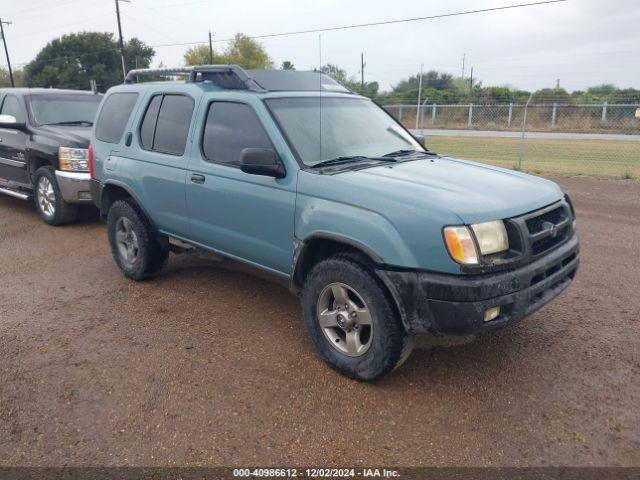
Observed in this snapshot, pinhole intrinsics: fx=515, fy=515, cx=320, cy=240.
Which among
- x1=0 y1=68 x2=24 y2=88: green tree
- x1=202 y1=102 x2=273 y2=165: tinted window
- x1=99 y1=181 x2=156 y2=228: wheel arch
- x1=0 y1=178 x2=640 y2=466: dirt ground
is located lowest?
x1=0 y1=178 x2=640 y2=466: dirt ground

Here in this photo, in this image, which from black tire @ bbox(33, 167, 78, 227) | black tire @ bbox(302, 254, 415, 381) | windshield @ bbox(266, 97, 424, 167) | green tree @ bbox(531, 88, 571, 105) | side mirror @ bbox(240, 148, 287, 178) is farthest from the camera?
green tree @ bbox(531, 88, 571, 105)

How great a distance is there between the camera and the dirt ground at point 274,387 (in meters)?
2.75

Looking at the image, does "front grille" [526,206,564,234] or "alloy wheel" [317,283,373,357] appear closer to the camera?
"front grille" [526,206,564,234]

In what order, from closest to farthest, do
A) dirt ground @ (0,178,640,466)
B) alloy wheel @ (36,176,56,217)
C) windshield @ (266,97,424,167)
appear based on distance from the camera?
dirt ground @ (0,178,640,466)
windshield @ (266,97,424,167)
alloy wheel @ (36,176,56,217)

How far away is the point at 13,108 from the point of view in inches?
318

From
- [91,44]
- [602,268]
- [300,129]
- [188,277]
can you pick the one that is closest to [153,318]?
[188,277]

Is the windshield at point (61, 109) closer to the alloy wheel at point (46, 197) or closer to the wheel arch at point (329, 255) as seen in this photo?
the alloy wheel at point (46, 197)

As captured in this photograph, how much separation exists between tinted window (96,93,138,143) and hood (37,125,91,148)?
1.86 m

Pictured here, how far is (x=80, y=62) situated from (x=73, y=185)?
61038mm

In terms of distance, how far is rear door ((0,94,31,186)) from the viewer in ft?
25.4

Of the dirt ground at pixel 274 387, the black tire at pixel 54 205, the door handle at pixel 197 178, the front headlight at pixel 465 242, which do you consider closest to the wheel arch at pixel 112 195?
the dirt ground at pixel 274 387

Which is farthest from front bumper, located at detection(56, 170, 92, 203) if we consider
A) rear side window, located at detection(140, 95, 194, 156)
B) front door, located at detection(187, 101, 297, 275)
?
front door, located at detection(187, 101, 297, 275)

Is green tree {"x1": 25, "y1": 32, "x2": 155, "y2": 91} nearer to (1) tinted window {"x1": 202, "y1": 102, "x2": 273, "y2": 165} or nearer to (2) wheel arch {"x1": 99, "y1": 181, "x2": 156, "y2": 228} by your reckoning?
(2) wheel arch {"x1": 99, "y1": 181, "x2": 156, "y2": 228}

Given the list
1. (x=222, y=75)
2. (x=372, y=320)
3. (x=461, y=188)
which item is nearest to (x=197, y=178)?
(x=222, y=75)
